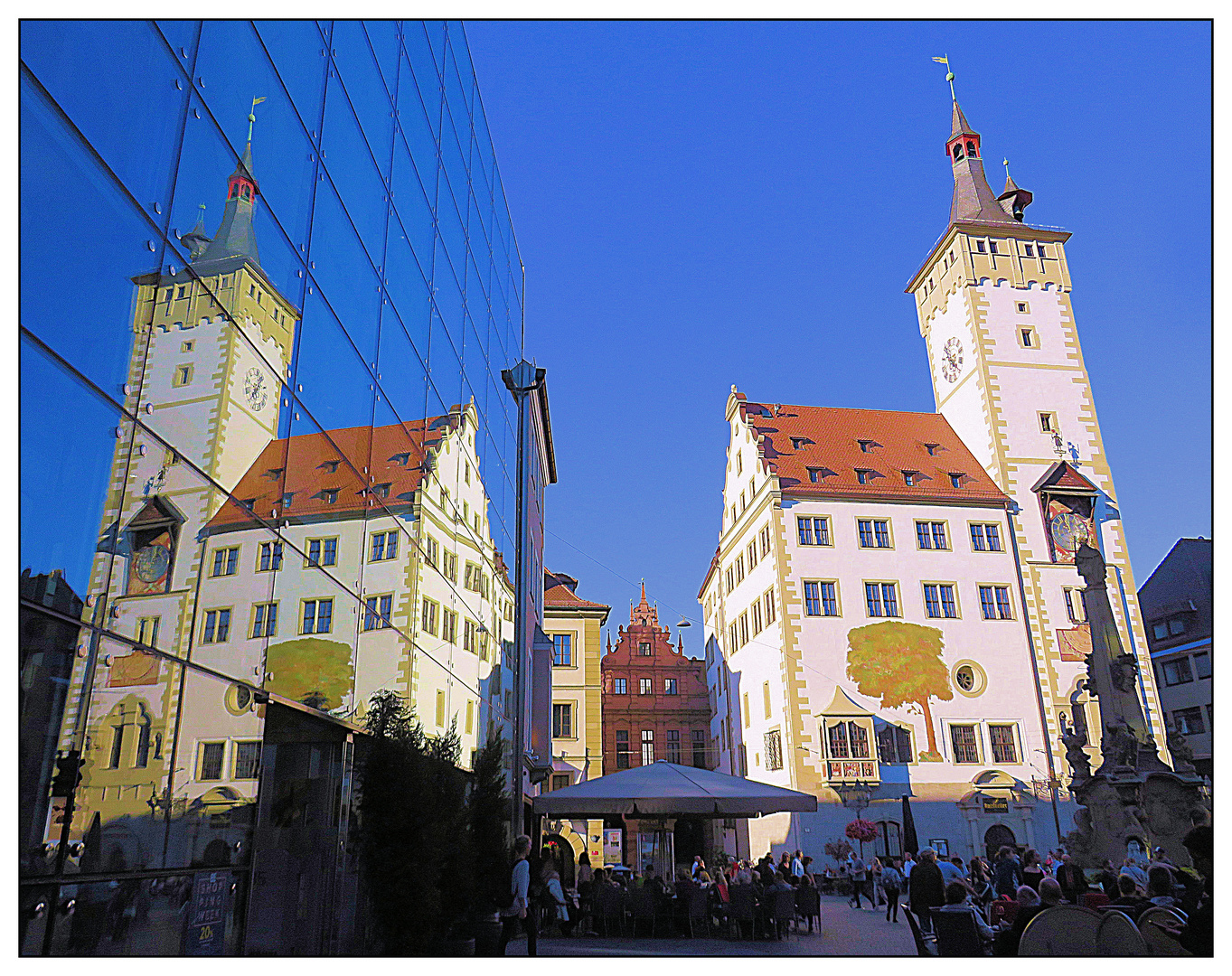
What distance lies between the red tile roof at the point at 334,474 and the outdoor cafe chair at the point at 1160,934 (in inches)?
336

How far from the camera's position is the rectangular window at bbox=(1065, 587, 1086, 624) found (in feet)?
136

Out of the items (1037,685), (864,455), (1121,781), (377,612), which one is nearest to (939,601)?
(1037,685)

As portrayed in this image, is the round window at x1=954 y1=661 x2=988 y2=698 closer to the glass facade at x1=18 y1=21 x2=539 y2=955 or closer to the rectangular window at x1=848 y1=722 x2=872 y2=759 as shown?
the rectangular window at x1=848 y1=722 x2=872 y2=759

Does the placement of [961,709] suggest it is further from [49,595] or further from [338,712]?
[49,595]

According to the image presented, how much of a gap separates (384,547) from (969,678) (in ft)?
112

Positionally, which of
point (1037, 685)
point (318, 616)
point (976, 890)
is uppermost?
point (1037, 685)

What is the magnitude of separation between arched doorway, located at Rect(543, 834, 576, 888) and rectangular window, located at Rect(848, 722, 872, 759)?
42.0 feet

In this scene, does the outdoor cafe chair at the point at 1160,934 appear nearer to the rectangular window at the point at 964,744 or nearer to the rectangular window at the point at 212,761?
the rectangular window at the point at 212,761

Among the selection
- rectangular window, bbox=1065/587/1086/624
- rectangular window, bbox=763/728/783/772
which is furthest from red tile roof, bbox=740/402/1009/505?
rectangular window, bbox=763/728/783/772

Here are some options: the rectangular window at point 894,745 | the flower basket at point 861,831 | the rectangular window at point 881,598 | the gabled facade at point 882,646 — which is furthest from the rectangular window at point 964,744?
the rectangular window at point 881,598

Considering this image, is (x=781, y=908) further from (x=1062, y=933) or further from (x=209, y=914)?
(x=209, y=914)

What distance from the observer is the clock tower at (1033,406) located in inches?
1623

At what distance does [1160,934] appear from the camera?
7406mm
